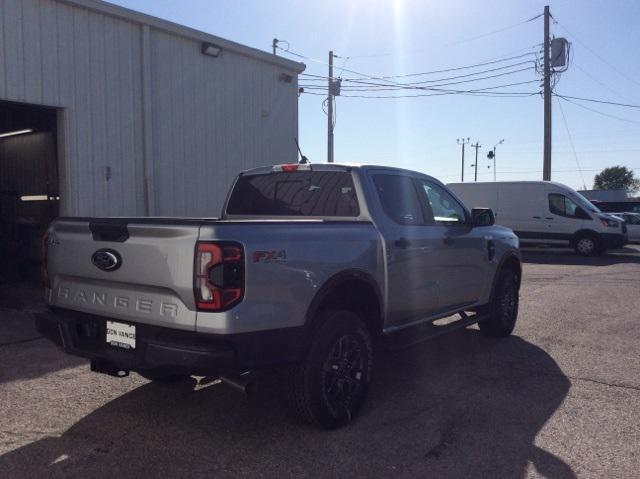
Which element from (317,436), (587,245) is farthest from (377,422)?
(587,245)

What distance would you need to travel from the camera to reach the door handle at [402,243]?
4.77 m

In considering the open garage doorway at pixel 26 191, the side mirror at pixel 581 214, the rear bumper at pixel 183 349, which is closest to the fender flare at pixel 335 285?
the rear bumper at pixel 183 349

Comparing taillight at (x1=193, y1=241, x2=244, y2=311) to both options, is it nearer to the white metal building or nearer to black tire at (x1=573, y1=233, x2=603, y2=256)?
the white metal building

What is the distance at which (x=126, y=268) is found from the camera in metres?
3.68

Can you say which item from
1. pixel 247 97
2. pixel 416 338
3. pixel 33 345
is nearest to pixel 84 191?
pixel 33 345

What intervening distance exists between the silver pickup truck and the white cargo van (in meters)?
14.5

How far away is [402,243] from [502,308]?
8.55 ft

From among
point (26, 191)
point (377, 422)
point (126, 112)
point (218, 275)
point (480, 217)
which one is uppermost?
point (126, 112)

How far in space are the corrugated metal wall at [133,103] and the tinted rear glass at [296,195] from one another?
4.52 m

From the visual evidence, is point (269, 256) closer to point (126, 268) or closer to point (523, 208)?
point (126, 268)

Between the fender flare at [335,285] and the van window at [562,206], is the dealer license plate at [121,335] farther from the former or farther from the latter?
the van window at [562,206]

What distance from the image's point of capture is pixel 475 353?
626 centimetres

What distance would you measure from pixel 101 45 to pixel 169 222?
675cm

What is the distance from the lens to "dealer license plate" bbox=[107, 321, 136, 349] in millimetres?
3672
